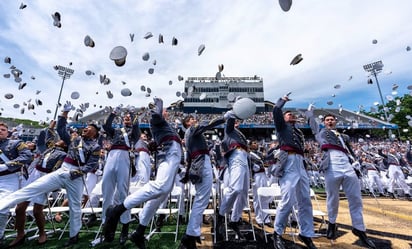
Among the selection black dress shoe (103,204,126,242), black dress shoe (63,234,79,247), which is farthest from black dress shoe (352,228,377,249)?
black dress shoe (63,234,79,247)

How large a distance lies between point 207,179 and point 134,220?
3.67m

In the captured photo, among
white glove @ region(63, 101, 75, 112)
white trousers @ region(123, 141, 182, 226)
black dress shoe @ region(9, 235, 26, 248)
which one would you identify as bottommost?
black dress shoe @ region(9, 235, 26, 248)

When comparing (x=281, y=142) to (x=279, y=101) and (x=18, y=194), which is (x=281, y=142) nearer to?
(x=279, y=101)

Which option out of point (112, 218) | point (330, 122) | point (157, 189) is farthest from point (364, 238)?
point (112, 218)

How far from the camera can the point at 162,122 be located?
12.7 feet

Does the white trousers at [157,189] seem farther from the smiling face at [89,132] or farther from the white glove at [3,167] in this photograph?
the white glove at [3,167]

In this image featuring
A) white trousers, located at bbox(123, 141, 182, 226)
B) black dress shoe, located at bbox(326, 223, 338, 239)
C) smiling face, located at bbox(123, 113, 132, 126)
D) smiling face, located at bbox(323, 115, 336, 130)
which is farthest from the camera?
smiling face, located at bbox(123, 113, 132, 126)

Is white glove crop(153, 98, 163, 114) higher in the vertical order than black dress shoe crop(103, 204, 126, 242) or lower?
higher

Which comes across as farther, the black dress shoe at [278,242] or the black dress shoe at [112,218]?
the black dress shoe at [278,242]

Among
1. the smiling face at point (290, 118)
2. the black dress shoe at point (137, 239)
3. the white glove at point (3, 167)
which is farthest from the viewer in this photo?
the smiling face at point (290, 118)

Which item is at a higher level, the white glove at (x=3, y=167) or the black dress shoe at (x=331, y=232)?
the white glove at (x=3, y=167)

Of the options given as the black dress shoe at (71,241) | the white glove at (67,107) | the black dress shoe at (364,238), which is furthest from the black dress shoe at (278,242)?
the white glove at (67,107)

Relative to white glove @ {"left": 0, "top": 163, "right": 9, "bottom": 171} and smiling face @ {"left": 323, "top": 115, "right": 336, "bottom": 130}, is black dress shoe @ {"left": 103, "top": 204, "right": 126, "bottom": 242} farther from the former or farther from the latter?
smiling face @ {"left": 323, "top": 115, "right": 336, "bottom": 130}

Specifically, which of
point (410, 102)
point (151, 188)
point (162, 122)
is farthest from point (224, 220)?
point (410, 102)
